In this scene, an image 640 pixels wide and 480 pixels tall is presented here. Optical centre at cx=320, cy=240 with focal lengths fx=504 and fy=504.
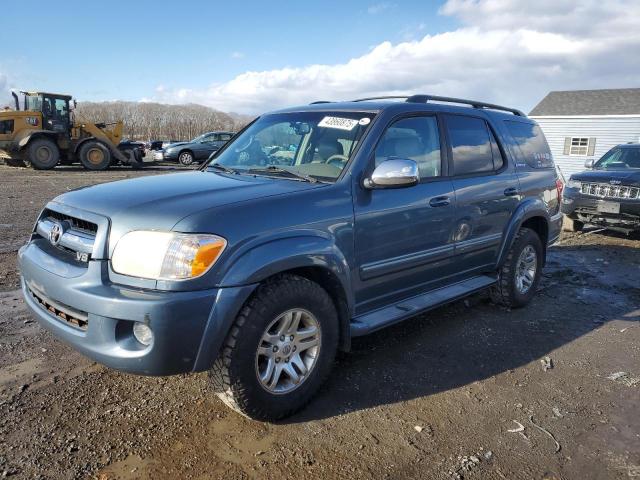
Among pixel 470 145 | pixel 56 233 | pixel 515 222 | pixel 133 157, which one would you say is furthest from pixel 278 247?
pixel 133 157

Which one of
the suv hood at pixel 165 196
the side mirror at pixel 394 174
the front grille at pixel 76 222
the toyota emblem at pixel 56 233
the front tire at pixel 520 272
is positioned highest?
the side mirror at pixel 394 174

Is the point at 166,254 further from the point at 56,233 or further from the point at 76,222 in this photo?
the point at 56,233

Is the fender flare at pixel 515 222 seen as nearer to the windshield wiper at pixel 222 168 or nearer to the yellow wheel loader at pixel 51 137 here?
the windshield wiper at pixel 222 168

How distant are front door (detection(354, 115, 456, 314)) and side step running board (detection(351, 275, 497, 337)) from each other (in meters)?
0.06

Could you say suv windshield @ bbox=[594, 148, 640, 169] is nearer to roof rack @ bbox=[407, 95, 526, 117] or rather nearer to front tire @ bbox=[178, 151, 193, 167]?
roof rack @ bbox=[407, 95, 526, 117]

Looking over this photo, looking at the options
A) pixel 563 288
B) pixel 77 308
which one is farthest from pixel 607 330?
pixel 77 308

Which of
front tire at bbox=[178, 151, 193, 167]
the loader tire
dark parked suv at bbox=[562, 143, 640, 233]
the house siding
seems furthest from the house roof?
the loader tire

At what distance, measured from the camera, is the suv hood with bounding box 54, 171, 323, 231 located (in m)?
2.64

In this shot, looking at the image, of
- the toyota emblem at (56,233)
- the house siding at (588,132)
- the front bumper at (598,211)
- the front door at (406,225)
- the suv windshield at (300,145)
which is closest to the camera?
the toyota emblem at (56,233)

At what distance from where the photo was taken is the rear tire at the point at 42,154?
18156 millimetres

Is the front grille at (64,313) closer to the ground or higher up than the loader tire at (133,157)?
closer to the ground

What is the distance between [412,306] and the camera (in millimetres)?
3738

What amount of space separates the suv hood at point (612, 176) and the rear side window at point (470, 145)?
5008 mm

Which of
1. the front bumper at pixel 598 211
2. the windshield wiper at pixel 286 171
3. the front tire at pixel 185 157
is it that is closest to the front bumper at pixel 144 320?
the windshield wiper at pixel 286 171
